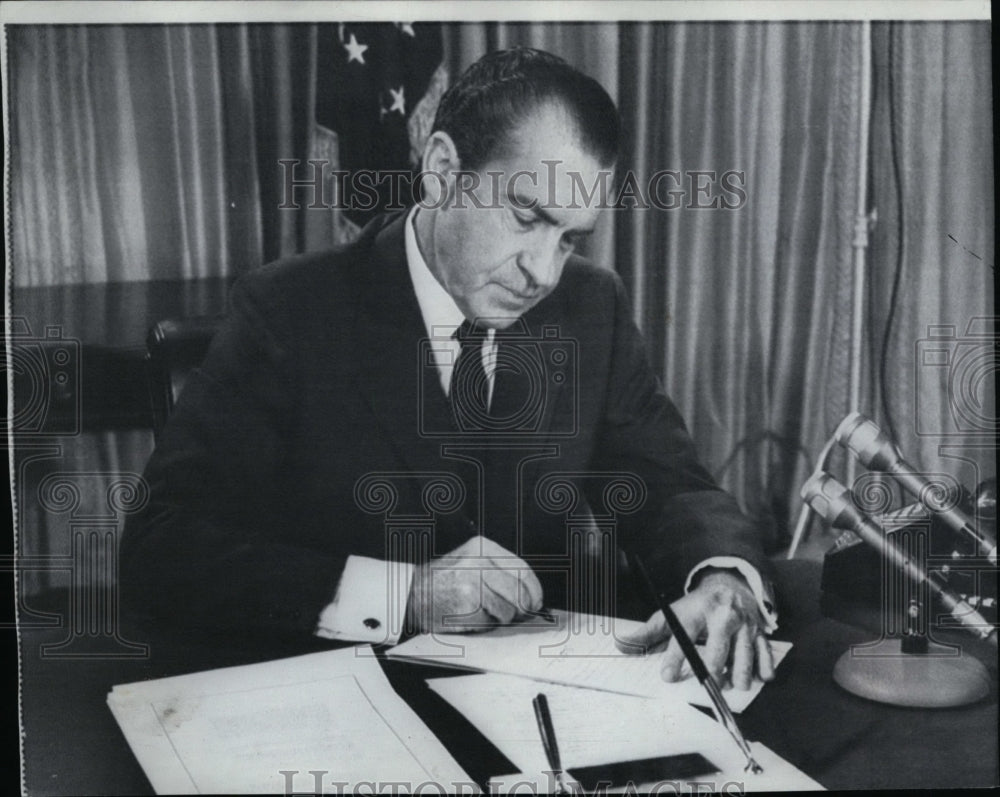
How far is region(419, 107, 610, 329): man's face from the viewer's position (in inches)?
77.8

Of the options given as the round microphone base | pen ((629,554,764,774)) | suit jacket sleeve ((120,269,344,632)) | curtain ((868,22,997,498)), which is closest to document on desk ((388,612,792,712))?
pen ((629,554,764,774))

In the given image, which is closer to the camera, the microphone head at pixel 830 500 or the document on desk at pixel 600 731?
the document on desk at pixel 600 731

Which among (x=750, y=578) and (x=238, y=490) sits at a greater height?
(x=238, y=490)

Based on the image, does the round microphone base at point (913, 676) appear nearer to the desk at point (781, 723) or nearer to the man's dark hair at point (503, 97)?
the desk at point (781, 723)

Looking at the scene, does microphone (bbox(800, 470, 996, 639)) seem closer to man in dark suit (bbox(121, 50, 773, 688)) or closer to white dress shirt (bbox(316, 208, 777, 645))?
man in dark suit (bbox(121, 50, 773, 688))

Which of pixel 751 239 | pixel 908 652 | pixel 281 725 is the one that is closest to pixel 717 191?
pixel 751 239

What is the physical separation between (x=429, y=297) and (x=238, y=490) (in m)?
0.49

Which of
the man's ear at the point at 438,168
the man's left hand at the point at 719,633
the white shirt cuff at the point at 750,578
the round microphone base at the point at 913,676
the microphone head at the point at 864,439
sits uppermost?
the man's ear at the point at 438,168


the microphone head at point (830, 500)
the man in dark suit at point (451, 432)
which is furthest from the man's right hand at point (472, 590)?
the microphone head at point (830, 500)

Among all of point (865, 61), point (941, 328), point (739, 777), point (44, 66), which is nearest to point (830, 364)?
point (941, 328)

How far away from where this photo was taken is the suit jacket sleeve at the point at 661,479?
203cm

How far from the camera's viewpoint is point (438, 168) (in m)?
1.98

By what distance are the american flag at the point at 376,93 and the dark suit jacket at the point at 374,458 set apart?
130 millimetres

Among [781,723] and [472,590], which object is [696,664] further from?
[472,590]
